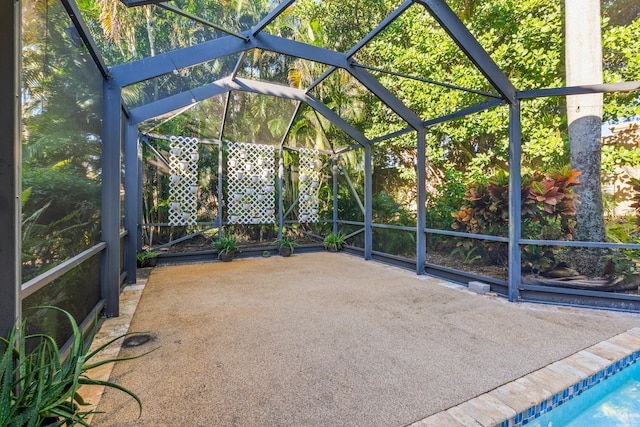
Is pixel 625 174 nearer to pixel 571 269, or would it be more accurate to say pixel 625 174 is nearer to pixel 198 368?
pixel 571 269

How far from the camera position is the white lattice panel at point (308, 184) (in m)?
7.45

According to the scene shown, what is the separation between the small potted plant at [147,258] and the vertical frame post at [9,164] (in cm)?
462

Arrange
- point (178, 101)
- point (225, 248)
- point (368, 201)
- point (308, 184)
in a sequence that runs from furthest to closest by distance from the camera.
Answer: point (308, 184) < point (368, 201) < point (225, 248) < point (178, 101)

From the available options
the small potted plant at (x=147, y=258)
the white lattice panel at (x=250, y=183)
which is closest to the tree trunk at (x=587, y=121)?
the white lattice panel at (x=250, y=183)

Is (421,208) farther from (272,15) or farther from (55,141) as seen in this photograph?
(55,141)

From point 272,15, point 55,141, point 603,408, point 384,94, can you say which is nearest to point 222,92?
point 272,15

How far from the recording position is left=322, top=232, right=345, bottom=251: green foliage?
24.4 feet

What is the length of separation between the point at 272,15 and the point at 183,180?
381 centimetres

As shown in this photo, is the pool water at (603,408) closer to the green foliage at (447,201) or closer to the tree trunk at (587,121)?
the tree trunk at (587,121)

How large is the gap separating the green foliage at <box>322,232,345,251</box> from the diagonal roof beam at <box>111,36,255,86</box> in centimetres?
464

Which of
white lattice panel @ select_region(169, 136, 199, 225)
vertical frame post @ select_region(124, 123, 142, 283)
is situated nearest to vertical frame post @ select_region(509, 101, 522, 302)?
vertical frame post @ select_region(124, 123, 142, 283)

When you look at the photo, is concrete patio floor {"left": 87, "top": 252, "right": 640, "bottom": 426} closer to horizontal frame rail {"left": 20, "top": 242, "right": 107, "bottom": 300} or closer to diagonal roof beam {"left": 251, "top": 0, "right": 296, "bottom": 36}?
horizontal frame rail {"left": 20, "top": 242, "right": 107, "bottom": 300}

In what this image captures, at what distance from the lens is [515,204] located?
12.2 ft

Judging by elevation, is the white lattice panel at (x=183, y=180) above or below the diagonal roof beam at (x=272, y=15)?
below
